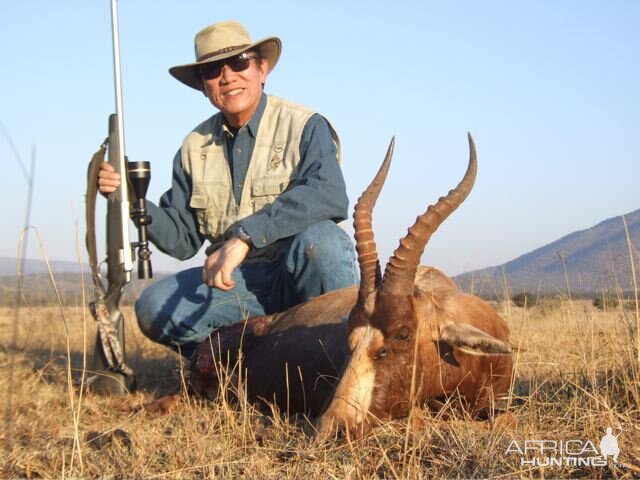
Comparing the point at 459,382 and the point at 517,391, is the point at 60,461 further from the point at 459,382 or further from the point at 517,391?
the point at 517,391

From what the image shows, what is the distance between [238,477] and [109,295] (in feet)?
9.15

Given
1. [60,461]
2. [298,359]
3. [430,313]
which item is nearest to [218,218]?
[298,359]

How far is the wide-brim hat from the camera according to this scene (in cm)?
596

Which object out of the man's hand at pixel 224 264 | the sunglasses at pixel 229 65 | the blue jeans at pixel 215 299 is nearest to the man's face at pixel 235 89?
the sunglasses at pixel 229 65

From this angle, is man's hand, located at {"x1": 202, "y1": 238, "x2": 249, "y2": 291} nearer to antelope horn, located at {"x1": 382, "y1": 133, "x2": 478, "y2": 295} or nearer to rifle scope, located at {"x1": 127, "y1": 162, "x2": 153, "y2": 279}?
rifle scope, located at {"x1": 127, "y1": 162, "x2": 153, "y2": 279}

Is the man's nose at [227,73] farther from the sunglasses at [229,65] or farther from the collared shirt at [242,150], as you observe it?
the collared shirt at [242,150]

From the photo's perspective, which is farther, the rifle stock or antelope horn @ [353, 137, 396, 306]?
the rifle stock

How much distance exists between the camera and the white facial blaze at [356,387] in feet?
12.4

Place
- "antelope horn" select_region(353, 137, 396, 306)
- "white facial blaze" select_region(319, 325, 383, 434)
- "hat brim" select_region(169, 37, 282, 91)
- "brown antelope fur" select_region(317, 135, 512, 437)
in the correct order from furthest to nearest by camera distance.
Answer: "hat brim" select_region(169, 37, 282, 91)
"antelope horn" select_region(353, 137, 396, 306)
"brown antelope fur" select_region(317, 135, 512, 437)
"white facial blaze" select_region(319, 325, 383, 434)

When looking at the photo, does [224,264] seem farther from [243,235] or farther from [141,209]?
[141,209]

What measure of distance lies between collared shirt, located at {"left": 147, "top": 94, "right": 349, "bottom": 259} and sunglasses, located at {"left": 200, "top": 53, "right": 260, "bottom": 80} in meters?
A: 0.34

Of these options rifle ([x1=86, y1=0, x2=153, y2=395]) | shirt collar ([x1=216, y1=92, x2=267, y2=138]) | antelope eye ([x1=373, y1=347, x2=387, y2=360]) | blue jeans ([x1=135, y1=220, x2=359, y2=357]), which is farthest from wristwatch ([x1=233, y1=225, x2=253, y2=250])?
antelope eye ([x1=373, y1=347, x2=387, y2=360])

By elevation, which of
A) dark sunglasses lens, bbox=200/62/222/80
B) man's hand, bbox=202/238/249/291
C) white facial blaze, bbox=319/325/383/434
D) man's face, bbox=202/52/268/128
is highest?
dark sunglasses lens, bbox=200/62/222/80

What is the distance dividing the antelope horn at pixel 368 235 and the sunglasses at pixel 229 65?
6.60 ft
